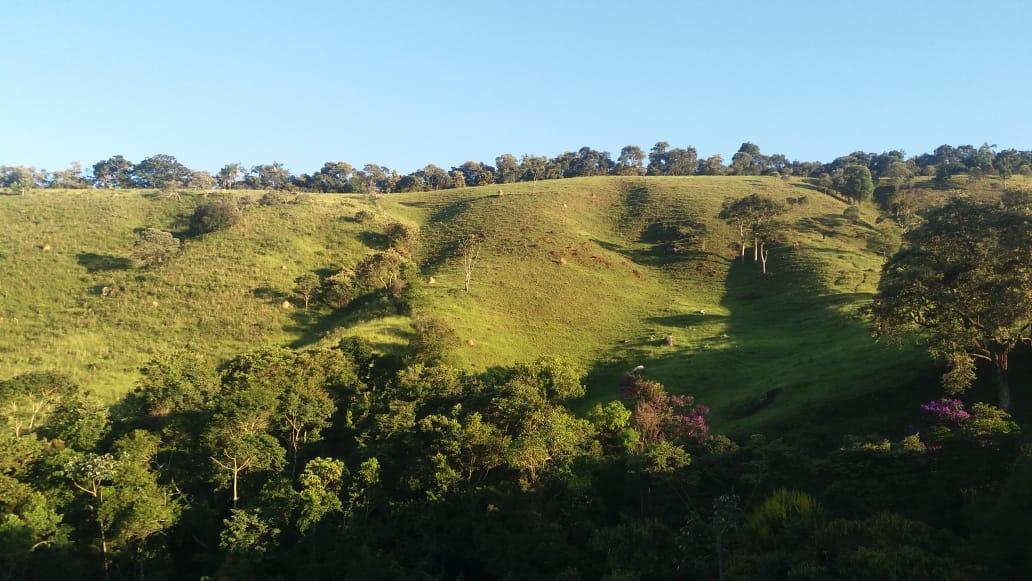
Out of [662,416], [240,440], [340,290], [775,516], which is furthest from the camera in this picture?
[340,290]

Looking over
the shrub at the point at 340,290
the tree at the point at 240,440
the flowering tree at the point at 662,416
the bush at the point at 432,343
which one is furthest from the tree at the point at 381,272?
the flowering tree at the point at 662,416

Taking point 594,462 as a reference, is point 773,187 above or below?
above

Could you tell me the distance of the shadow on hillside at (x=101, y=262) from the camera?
257 feet

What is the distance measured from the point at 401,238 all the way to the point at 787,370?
6415 centimetres

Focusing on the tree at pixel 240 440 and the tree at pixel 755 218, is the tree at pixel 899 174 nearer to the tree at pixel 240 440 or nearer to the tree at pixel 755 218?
the tree at pixel 755 218

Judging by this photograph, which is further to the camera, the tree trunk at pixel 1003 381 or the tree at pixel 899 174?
the tree at pixel 899 174

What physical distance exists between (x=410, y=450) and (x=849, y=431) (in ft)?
82.3

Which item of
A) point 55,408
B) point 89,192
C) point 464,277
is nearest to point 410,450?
point 55,408

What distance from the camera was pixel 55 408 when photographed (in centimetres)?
3725

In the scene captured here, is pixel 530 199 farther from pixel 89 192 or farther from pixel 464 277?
pixel 89 192

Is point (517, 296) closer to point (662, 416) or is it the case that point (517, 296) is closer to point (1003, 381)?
point (662, 416)

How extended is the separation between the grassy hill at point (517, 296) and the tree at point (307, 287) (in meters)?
1.81

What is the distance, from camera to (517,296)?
7256 cm

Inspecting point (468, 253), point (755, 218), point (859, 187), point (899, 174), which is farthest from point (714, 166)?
point (468, 253)
